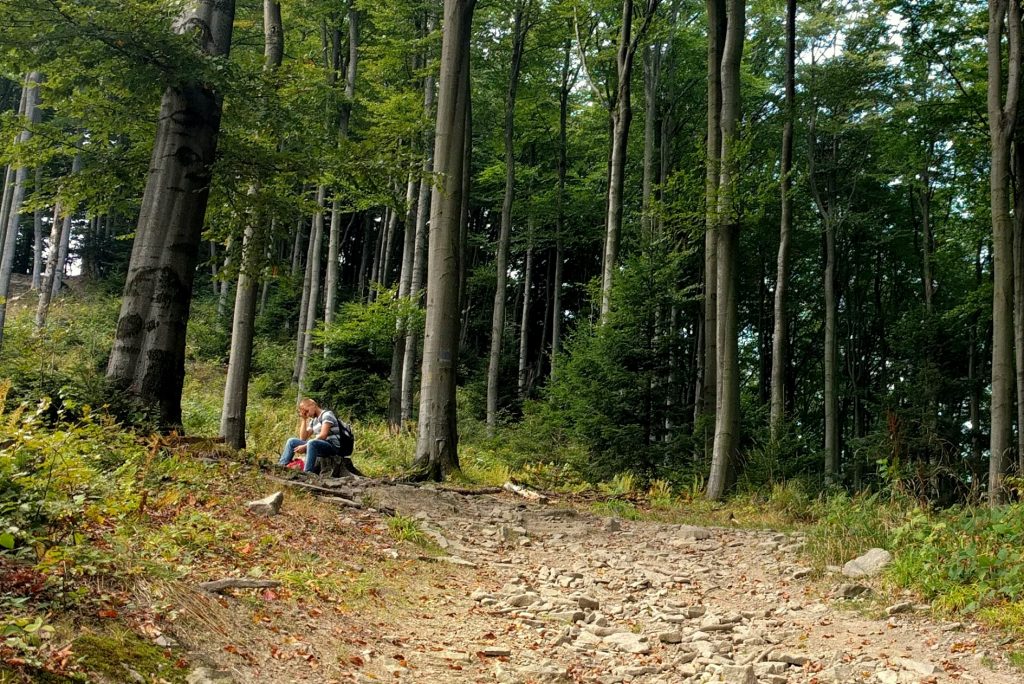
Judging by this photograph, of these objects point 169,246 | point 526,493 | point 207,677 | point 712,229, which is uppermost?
point 712,229

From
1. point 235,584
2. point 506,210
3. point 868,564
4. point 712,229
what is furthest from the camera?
point 506,210

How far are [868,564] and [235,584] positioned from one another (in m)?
5.18

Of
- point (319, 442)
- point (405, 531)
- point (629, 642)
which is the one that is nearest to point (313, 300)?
point (319, 442)

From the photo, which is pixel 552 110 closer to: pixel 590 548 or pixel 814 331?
pixel 814 331

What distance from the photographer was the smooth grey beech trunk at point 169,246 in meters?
8.57

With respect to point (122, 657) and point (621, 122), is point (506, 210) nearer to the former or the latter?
point (621, 122)

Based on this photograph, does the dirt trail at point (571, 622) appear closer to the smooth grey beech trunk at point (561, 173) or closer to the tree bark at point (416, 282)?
the tree bark at point (416, 282)

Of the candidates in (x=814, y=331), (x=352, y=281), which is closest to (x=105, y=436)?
(x=814, y=331)

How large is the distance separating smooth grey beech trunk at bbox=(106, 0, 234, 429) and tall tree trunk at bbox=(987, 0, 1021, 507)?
1007cm

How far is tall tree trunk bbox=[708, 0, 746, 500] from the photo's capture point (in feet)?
39.4

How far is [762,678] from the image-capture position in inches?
169

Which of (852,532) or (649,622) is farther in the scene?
(852,532)

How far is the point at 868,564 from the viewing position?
21.3 ft

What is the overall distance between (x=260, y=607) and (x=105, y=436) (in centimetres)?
351
